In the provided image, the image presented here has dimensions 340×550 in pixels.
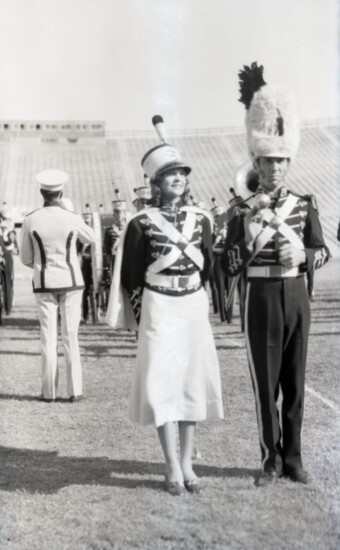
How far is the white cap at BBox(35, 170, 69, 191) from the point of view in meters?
7.60

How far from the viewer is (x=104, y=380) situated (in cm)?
858

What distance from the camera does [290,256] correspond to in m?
4.80

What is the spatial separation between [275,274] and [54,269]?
3.21 metres

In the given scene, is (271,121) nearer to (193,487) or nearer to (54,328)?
(193,487)

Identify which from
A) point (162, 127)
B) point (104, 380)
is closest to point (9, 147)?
point (104, 380)

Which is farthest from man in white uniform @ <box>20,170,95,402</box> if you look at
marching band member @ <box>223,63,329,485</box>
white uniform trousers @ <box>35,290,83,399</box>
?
marching band member @ <box>223,63,329,485</box>

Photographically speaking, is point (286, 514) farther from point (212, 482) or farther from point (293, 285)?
point (293, 285)

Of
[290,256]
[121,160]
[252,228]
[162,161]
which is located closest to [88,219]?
[162,161]

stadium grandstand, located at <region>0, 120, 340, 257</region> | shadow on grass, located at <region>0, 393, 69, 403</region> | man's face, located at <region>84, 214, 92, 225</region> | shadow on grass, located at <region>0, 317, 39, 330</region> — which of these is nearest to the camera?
shadow on grass, located at <region>0, 393, 69, 403</region>

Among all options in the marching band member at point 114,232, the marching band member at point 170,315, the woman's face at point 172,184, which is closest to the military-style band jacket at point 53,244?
the marching band member at point 170,315

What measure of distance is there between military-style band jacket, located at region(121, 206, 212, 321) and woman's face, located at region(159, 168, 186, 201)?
0.08m

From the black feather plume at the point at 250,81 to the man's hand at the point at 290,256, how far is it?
88 centimetres

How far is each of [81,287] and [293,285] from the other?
3283 mm

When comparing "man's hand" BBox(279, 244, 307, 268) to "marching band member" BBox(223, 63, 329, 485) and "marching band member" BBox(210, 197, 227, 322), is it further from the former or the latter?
"marching band member" BBox(210, 197, 227, 322)
